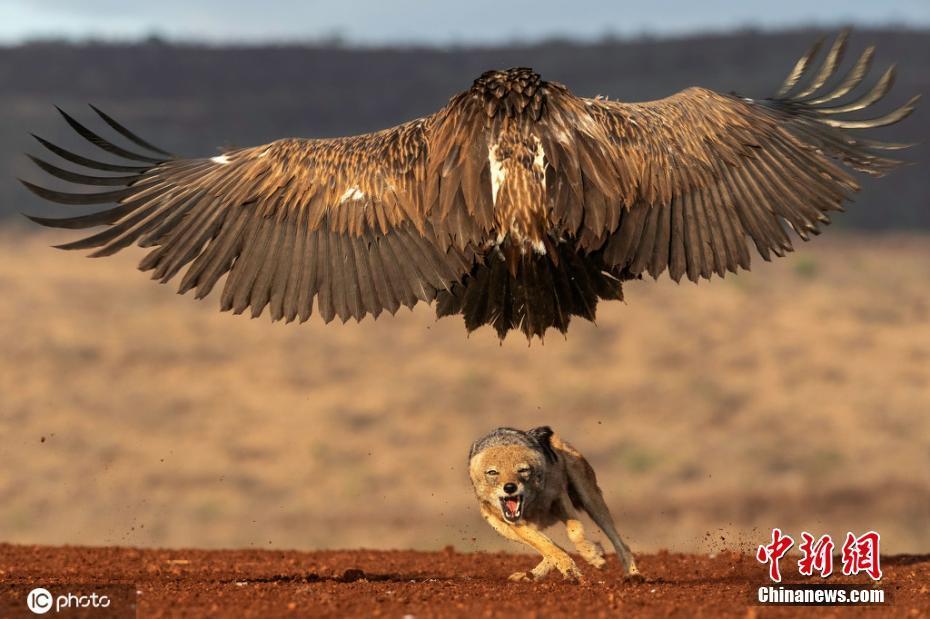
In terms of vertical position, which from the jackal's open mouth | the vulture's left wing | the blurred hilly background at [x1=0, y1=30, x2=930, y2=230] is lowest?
the jackal's open mouth

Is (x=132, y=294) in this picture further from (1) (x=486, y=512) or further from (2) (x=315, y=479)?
(1) (x=486, y=512)

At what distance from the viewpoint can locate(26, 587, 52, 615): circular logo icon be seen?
833 cm

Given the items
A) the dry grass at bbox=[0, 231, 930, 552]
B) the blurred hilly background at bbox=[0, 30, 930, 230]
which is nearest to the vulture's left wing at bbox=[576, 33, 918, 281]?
the dry grass at bbox=[0, 231, 930, 552]

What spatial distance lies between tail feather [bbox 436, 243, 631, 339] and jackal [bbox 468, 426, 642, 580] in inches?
34.1

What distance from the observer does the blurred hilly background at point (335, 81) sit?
4238 centimetres

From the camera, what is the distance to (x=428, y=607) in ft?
26.9

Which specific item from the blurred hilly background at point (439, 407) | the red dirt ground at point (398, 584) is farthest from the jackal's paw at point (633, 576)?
the blurred hilly background at point (439, 407)

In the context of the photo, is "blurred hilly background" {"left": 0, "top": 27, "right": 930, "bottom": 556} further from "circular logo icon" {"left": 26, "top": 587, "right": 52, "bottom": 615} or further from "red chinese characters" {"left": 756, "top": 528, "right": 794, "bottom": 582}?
"circular logo icon" {"left": 26, "top": 587, "right": 52, "bottom": 615}

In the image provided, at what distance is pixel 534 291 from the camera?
1015 centimetres

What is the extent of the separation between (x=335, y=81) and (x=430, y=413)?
1036 inches

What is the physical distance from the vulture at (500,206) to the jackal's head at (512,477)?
0.89 metres

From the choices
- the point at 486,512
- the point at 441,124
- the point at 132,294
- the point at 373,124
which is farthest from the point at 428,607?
the point at 373,124

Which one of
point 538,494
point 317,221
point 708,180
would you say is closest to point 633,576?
point 538,494

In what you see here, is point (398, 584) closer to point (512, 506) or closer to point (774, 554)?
point (512, 506)
